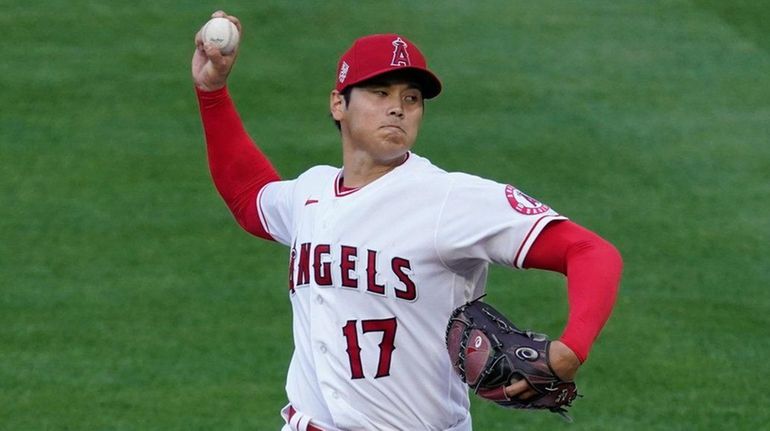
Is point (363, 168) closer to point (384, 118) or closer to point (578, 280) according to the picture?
point (384, 118)

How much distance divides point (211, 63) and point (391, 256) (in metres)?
1.15

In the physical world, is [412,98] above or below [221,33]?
below

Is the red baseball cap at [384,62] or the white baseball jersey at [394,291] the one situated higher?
the red baseball cap at [384,62]

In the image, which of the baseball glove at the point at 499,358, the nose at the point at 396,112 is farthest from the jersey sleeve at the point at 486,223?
the nose at the point at 396,112

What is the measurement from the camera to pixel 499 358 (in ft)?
13.5

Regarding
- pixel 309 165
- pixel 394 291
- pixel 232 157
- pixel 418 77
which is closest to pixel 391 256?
pixel 394 291

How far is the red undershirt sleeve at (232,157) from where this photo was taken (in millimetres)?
5250

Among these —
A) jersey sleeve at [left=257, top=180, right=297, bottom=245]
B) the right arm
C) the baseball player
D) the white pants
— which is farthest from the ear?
the white pants

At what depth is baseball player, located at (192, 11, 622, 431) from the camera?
14.0 feet

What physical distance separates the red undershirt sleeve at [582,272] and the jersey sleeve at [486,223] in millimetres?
38

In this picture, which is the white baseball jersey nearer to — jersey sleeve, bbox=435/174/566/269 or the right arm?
jersey sleeve, bbox=435/174/566/269

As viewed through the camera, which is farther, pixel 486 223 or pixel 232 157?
pixel 232 157

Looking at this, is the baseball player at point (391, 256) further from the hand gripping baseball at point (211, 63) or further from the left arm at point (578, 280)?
the hand gripping baseball at point (211, 63)

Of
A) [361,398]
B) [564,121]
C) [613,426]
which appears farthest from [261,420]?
[564,121]
